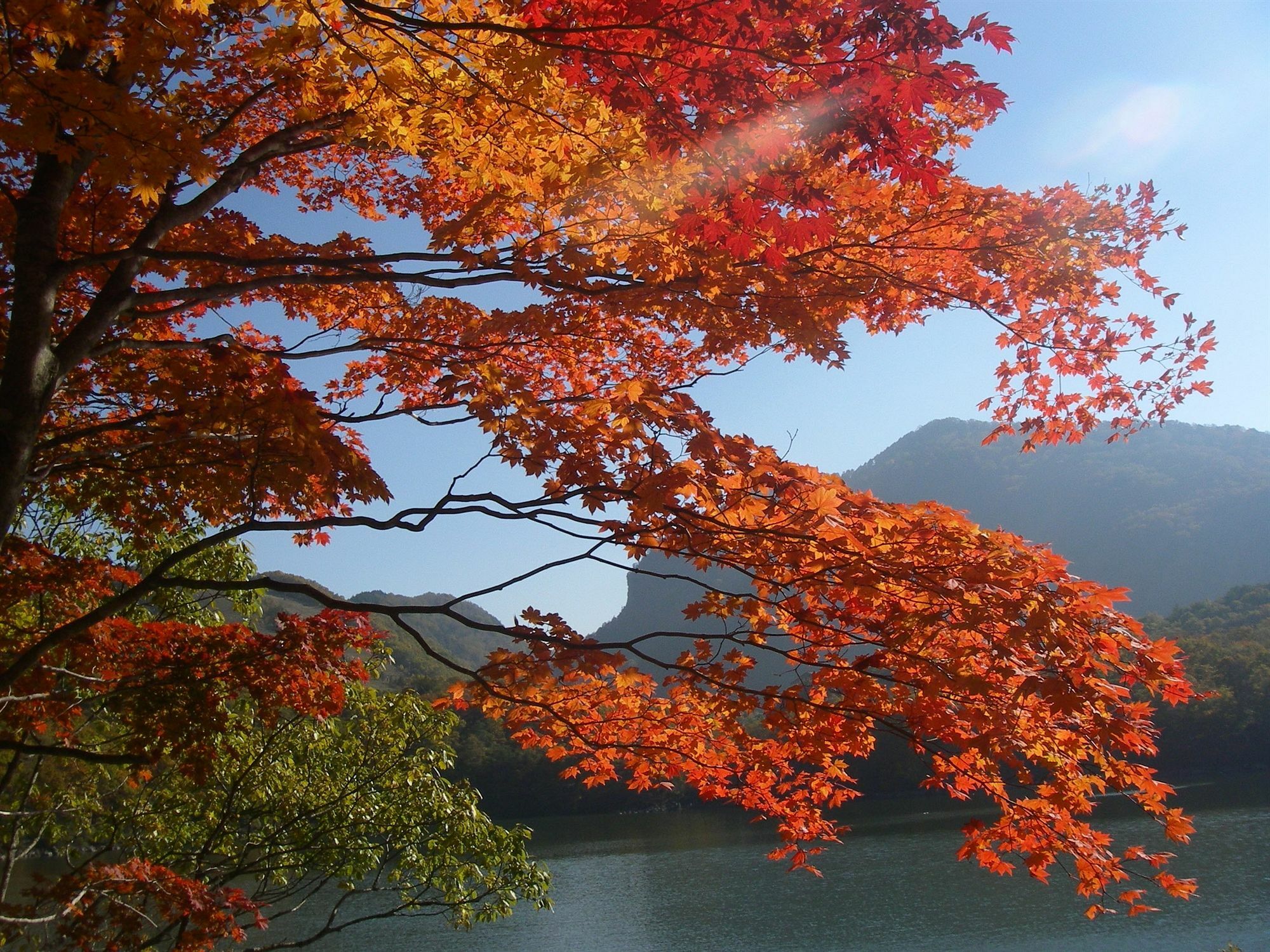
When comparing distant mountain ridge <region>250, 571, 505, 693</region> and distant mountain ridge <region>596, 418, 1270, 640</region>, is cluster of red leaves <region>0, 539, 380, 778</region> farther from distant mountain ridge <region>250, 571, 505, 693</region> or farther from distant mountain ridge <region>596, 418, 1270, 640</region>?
distant mountain ridge <region>596, 418, 1270, 640</region>

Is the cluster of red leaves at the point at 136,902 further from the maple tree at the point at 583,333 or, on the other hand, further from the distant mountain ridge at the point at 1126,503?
the distant mountain ridge at the point at 1126,503

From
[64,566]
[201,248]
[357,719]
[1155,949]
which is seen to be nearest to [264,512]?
[64,566]

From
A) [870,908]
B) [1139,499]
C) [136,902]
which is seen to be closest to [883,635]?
[136,902]

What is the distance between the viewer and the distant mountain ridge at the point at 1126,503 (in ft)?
328

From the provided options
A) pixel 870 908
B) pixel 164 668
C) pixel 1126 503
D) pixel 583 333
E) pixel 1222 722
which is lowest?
pixel 1222 722

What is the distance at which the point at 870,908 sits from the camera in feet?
72.4

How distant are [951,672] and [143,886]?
13.6ft

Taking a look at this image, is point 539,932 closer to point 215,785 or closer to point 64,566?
point 215,785

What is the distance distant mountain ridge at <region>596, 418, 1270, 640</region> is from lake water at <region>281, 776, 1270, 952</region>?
56903mm

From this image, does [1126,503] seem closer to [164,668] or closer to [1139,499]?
[1139,499]

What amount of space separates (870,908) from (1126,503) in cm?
11100

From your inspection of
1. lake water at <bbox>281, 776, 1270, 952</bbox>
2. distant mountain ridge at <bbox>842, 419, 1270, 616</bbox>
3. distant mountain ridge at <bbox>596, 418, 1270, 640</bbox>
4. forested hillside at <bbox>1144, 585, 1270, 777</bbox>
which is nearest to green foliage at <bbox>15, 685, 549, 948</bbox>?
lake water at <bbox>281, 776, 1270, 952</bbox>

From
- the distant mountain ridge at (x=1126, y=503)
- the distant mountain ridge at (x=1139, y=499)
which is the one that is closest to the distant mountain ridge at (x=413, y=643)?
the distant mountain ridge at (x=1126, y=503)

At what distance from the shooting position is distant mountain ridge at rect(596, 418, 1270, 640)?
328ft
